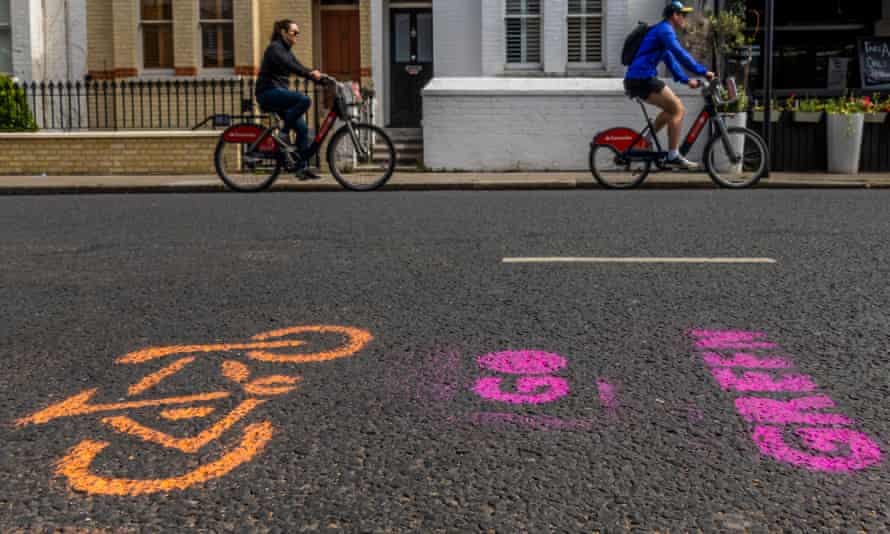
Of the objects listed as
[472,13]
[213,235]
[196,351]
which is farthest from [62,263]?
[472,13]

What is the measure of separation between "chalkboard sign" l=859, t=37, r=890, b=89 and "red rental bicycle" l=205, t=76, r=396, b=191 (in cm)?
1059

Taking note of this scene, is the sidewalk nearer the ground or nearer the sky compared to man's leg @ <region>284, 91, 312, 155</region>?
nearer the ground

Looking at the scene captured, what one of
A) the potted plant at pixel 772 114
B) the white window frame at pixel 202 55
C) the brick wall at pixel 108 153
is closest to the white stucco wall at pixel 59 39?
the white window frame at pixel 202 55

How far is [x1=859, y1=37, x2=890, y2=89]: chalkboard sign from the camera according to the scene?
19250mm

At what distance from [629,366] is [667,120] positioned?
29.5 feet

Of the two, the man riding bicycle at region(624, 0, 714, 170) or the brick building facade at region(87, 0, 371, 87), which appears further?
the brick building facade at region(87, 0, 371, 87)

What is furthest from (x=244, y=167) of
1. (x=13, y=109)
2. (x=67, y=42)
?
(x=67, y=42)

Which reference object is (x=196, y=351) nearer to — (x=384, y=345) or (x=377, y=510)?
(x=384, y=345)

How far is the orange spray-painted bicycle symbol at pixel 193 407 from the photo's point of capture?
286 centimetres

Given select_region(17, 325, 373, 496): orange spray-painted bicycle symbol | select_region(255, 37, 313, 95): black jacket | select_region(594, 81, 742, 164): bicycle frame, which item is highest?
select_region(255, 37, 313, 95): black jacket

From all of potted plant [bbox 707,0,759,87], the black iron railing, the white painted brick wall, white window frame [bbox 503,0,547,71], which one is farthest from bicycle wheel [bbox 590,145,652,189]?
the black iron railing

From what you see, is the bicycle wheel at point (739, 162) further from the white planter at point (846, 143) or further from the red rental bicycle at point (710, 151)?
the white planter at point (846, 143)

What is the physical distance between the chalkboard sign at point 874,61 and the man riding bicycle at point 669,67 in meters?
8.34

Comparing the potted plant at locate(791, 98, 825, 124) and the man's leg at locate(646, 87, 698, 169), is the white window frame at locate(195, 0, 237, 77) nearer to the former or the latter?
the potted plant at locate(791, 98, 825, 124)
